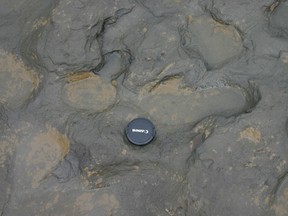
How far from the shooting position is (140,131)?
271 centimetres

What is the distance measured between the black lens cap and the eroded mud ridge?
0.23 ft

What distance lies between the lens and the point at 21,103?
2877 mm

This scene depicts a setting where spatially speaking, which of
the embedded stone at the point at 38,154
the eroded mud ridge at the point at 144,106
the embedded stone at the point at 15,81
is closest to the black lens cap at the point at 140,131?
the eroded mud ridge at the point at 144,106

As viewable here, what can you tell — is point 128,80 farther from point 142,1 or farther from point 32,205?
point 32,205

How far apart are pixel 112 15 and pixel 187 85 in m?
0.68

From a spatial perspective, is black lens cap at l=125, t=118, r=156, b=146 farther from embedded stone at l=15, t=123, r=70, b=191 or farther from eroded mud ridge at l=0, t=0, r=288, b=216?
embedded stone at l=15, t=123, r=70, b=191

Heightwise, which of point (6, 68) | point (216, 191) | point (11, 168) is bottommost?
point (216, 191)

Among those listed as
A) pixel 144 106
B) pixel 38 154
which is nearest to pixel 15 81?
pixel 38 154

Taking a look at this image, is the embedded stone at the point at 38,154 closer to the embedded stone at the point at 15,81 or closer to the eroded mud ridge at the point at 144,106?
the eroded mud ridge at the point at 144,106

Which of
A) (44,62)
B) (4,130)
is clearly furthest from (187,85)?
(4,130)

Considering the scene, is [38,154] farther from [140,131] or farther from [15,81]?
[140,131]

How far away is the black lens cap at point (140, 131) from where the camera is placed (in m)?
2.68

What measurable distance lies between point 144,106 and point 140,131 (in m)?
0.22

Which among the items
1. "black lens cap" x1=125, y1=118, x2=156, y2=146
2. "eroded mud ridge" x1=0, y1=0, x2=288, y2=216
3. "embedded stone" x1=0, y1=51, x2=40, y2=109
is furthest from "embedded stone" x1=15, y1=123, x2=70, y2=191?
"black lens cap" x1=125, y1=118, x2=156, y2=146
